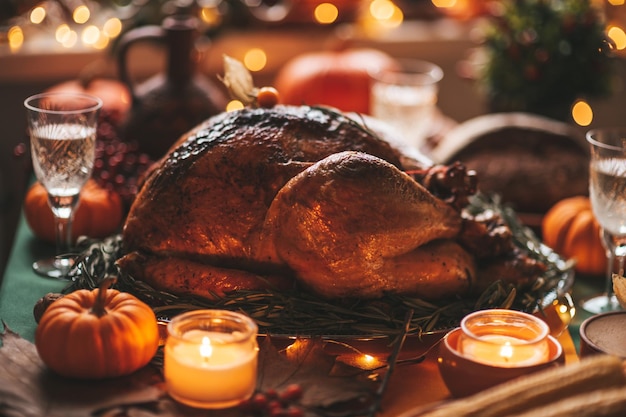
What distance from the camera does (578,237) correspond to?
2154 millimetres

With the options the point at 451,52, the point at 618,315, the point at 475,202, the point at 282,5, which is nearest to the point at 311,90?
the point at 282,5

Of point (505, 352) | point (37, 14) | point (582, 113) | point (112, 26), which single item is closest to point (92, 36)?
point (112, 26)

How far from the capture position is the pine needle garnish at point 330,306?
1613 millimetres

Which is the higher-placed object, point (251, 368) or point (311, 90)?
point (251, 368)

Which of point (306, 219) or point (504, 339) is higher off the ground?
point (306, 219)

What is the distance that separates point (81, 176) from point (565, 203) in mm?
1212

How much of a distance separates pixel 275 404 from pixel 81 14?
122 inches

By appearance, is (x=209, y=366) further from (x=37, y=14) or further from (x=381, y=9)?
(x=381, y=9)

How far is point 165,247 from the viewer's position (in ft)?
5.68

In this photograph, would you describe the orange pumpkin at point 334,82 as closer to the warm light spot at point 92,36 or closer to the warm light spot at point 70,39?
the warm light spot at point 92,36

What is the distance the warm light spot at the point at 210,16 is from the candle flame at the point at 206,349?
8.57 ft

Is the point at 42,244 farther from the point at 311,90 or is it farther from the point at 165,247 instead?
the point at 311,90

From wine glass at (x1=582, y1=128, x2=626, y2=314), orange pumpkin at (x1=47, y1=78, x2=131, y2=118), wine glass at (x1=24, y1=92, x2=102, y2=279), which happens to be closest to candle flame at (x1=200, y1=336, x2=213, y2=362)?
wine glass at (x1=24, y1=92, x2=102, y2=279)

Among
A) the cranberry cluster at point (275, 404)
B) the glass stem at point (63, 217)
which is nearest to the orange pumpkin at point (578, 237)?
the cranberry cluster at point (275, 404)
